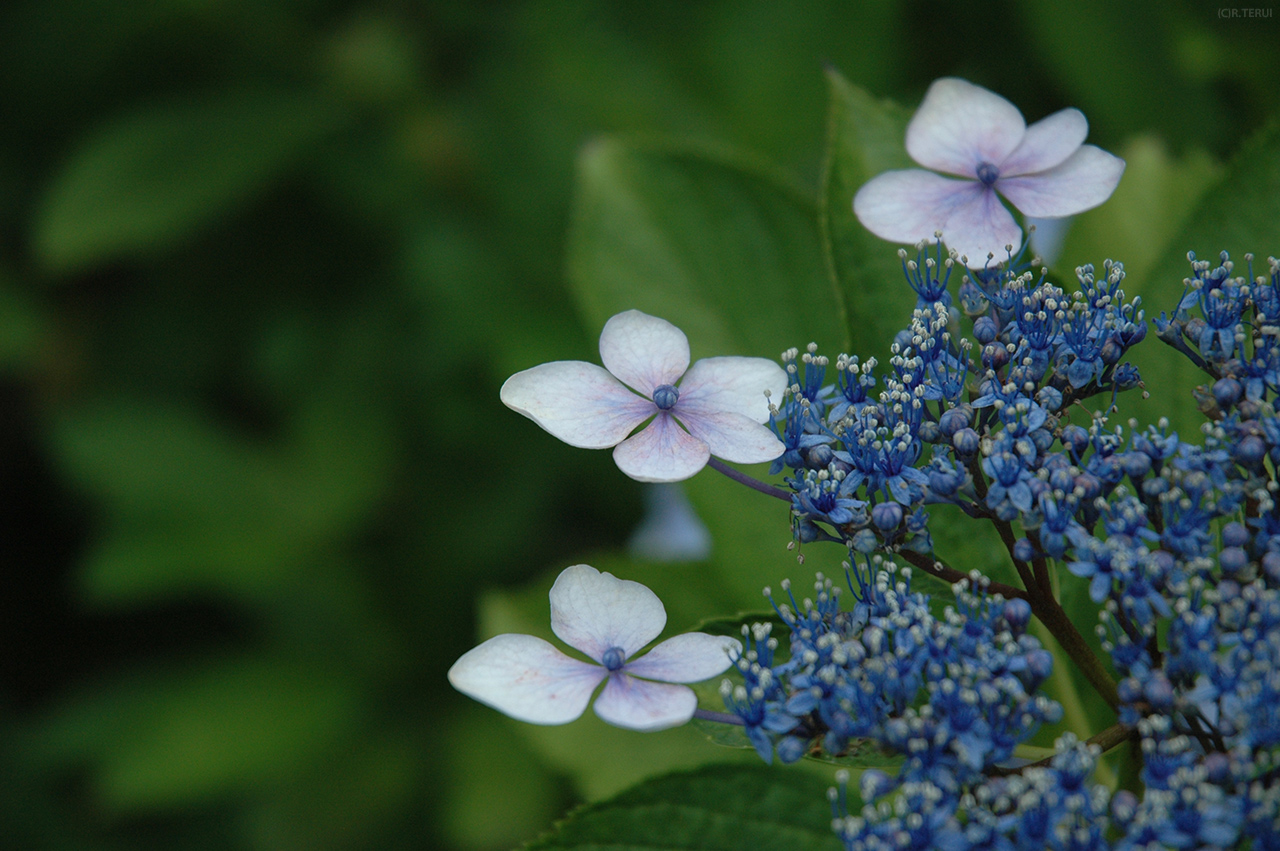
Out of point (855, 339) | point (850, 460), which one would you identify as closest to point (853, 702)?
point (850, 460)

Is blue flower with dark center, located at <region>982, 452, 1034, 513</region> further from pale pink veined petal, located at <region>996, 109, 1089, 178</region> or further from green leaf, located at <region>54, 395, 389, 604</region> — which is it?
→ green leaf, located at <region>54, 395, 389, 604</region>

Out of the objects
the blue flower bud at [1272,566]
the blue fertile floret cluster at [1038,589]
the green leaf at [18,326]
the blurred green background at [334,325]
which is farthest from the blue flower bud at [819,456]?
the green leaf at [18,326]

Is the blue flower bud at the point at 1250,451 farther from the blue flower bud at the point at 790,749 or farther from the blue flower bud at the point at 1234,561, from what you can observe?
the blue flower bud at the point at 790,749

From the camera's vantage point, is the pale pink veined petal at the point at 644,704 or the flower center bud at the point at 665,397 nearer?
the pale pink veined petal at the point at 644,704

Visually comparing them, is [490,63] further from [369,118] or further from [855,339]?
[855,339]

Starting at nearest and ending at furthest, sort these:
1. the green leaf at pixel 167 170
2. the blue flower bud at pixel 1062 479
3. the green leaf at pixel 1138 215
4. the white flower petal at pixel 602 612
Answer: the blue flower bud at pixel 1062 479, the white flower petal at pixel 602 612, the green leaf at pixel 1138 215, the green leaf at pixel 167 170

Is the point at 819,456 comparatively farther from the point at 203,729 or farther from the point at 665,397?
the point at 203,729

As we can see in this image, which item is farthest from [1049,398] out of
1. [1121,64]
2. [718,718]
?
[1121,64]
